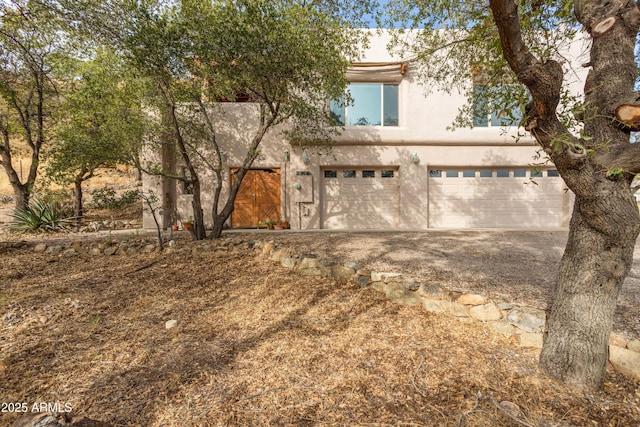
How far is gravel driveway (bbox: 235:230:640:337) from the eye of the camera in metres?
3.09

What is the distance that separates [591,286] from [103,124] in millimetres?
8068

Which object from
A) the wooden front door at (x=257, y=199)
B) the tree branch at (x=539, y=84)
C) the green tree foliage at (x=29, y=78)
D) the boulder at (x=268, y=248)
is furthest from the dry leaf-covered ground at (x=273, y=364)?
the wooden front door at (x=257, y=199)

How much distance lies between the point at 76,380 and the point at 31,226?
8269mm

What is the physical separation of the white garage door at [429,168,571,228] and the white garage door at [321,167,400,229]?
1.30 meters

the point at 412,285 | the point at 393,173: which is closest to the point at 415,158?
the point at 393,173

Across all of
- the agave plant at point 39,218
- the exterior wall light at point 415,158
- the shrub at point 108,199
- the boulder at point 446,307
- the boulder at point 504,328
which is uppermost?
the exterior wall light at point 415,158

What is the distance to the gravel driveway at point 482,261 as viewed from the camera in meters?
3.09

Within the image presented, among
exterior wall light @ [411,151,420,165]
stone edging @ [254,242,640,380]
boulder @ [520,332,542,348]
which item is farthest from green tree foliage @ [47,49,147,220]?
exterior wall light @ [411,151,420,165]

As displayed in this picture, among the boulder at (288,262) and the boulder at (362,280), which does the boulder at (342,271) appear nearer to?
the boulder at (362,280)

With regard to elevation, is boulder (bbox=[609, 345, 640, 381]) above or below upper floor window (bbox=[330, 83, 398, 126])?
below

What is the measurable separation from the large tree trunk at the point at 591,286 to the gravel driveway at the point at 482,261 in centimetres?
73

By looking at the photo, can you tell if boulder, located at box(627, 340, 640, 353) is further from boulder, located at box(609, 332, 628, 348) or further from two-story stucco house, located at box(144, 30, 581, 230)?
two-story stucco house, located at box(144, 30, 581, 230)

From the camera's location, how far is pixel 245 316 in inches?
119

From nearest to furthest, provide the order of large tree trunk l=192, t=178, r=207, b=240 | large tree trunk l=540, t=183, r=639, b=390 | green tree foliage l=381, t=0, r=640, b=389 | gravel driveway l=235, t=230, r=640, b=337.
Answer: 1. green tree foliage l=381, t=0, r=640, b=389
2. large tree trunk l=540, t=183, r=639, b=390
3. gravel driveway l=235, t=230, r=640, b=337
4. large tree trunk l=192, t=178, r=207, b=240
